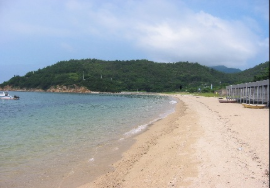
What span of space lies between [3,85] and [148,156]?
15589 cm

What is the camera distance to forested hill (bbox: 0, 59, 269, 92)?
127 meters

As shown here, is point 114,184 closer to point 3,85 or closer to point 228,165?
point 228,165

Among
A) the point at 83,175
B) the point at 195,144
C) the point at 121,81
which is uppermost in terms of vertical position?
the point at 121,81

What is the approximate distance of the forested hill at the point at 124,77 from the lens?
4990 inches

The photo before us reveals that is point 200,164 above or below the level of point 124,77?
below

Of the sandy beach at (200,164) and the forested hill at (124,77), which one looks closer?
the sandy beach at (200,164)

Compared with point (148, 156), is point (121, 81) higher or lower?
higher

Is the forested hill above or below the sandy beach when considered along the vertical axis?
above

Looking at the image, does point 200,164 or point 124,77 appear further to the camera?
point 124,77

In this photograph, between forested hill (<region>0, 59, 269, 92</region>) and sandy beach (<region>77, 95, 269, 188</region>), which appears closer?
sandy beach (<region>77, 95, 269, 188</region>)

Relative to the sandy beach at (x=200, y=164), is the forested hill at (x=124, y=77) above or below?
above

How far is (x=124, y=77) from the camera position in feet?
478

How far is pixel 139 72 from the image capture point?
152 metres

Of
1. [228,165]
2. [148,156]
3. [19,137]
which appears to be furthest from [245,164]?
[19,137]
